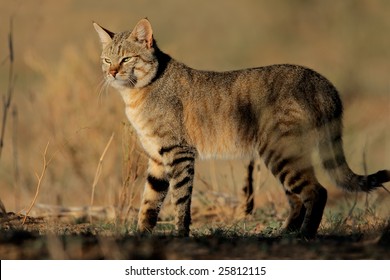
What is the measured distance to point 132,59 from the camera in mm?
7562

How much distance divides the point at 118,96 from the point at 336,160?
5.00m

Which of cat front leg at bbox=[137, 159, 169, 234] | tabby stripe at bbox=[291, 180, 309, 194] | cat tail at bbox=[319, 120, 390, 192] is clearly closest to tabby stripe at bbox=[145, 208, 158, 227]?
cat front leg at bbox=[137, 159, 169, 234]

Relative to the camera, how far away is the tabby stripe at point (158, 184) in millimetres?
7559

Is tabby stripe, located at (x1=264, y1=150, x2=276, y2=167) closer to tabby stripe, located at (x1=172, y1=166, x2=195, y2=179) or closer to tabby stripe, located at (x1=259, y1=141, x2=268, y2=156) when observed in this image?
tabby stripe, located at (x1=259, y1=141, x2=268, y2=156)

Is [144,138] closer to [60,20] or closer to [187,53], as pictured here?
[187,53]

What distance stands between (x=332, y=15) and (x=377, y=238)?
1868 centimetres

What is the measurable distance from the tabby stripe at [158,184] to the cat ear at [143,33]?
4.44 feet

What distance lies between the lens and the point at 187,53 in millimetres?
21578

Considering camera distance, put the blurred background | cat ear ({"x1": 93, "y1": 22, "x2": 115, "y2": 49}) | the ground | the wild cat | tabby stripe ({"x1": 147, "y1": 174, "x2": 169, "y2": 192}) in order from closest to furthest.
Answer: the ground < the wild cat < tabby stripe ({"x1": 147, "y1": 174, "x2": 169, "y2": 192}) < cat ear ({"x1": 93, "y1": 22, "x2": 115, "y2": 49}) < the blurred background

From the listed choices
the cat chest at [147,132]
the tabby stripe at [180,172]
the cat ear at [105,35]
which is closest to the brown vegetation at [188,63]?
the cat chest at [147,132]

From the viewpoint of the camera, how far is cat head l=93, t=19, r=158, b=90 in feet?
24.7

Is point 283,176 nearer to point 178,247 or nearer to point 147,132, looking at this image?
point 147,132

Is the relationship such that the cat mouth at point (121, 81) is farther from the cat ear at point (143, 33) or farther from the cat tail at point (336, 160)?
the cat tail at point (336, 160)

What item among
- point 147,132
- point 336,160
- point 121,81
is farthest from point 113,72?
point 336,160
